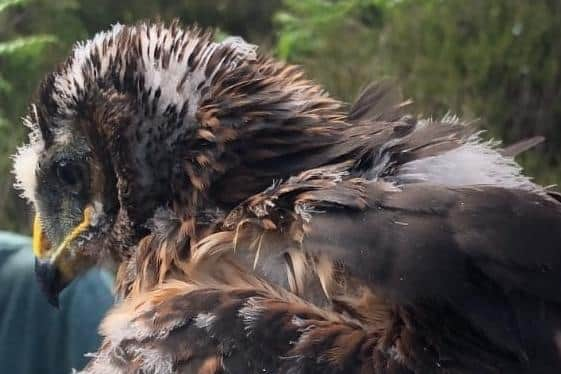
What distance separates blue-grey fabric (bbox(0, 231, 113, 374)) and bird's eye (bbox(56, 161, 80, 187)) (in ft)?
4.48

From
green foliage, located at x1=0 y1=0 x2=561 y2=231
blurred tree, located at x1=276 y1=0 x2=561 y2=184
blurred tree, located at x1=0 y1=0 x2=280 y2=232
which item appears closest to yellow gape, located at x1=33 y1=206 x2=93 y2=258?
blurred tree, located at x1=0 y1=0 x2=280 y2=232

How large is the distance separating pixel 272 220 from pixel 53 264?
2.04 feet

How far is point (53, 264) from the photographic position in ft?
6.02

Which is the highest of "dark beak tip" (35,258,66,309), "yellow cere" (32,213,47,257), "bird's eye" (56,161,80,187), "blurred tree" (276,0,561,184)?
"blurred tree" (276,0,561,184)

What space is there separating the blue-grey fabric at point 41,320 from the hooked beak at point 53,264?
1.21 meters

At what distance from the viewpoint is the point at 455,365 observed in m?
1.29

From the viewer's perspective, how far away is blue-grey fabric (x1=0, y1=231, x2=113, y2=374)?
10.1 feet

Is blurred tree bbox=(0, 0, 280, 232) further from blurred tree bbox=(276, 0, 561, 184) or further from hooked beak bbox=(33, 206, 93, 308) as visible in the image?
hooked beak bbox=(33, 206, 93, 308)

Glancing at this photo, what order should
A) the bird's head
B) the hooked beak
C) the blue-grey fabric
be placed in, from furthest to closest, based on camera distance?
1. the blue-grey fabric
2. the hooked beak
3. the bird's head

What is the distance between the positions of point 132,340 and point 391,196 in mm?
521

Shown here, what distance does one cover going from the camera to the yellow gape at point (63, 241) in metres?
1.74

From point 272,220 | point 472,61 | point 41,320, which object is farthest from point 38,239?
point 472,61

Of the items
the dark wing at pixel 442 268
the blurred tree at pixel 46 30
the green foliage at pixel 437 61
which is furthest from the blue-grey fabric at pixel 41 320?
the green foliage at pixel 437 61

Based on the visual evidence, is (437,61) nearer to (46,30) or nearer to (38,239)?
(46,30)
